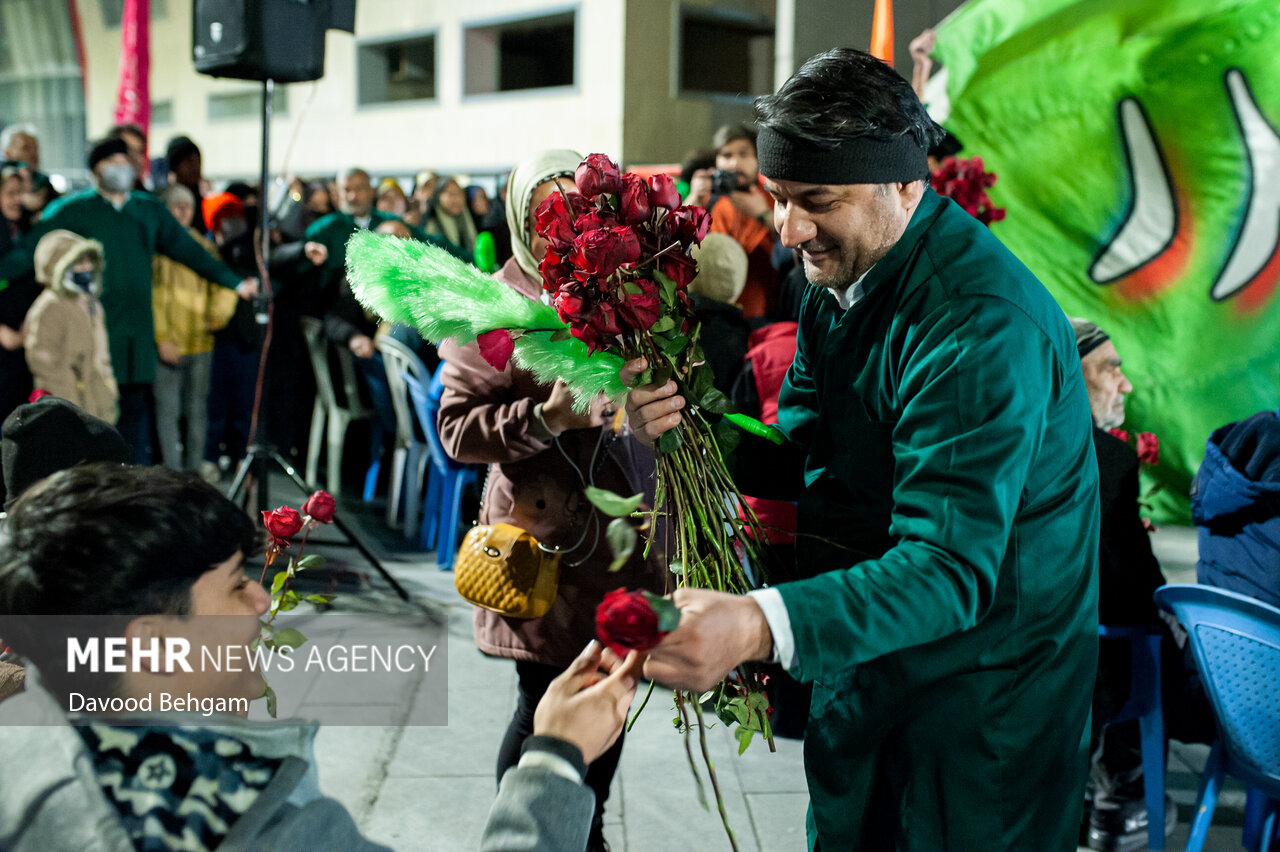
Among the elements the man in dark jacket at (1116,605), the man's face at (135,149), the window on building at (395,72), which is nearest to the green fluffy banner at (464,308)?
the man in dark jacket at (1116,605)

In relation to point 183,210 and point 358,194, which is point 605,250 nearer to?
point 358,194

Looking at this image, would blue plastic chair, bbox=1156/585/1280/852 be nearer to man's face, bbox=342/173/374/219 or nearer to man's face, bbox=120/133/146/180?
man's face, bbox=342/173/374/219

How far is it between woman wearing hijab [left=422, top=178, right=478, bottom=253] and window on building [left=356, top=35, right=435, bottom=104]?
12.5m

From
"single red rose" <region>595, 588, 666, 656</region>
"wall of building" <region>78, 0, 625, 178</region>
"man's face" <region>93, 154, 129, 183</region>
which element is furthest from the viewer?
"wall of building" <region>78, 0, 625, 178</region>

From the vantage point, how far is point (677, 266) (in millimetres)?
1425

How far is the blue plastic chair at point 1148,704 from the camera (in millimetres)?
2754

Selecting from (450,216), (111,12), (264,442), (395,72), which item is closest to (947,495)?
(264,442)

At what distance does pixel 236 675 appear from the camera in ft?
4.35

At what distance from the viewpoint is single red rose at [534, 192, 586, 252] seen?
55.8 inches

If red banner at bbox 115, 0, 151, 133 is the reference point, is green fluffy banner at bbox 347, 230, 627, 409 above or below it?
below

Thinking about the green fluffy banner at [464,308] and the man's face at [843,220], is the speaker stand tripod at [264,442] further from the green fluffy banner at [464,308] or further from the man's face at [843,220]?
the man's face at [843,220]

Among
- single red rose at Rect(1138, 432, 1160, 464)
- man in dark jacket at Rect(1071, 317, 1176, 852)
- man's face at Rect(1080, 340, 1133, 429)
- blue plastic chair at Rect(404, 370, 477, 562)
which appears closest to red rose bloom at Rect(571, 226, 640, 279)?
man in dark jacket at Rect(1071, 317, 1176, 852)

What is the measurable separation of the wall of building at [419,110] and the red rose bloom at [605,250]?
47.8 feet

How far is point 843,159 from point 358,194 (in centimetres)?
593
